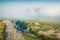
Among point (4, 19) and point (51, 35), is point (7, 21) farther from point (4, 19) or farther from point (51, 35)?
point (51, 35)

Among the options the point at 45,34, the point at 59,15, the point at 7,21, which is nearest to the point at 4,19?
the point at 7,21

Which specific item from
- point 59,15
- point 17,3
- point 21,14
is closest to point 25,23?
point 21,14

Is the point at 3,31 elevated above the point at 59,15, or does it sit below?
below

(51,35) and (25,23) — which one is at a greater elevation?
(25,23)

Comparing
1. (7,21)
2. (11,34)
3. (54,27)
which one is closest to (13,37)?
(11,34)

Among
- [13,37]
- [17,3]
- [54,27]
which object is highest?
[17,3]

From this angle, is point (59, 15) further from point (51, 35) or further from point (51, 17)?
point (51, 35)

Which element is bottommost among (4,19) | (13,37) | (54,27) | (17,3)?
(13,37)

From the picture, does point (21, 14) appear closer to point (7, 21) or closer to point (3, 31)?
point (7, 21)
